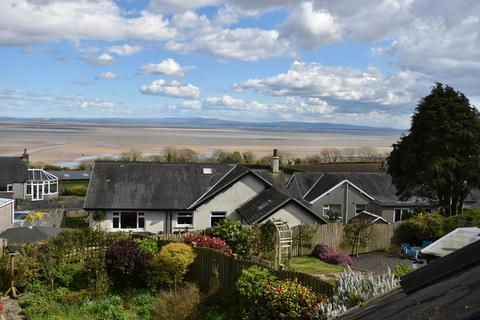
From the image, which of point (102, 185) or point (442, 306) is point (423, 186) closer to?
point (102, 185)

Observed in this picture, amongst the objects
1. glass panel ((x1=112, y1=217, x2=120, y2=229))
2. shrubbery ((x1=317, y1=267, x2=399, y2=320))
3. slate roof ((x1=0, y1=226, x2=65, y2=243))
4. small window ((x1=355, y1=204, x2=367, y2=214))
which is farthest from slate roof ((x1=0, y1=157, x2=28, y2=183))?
shrubbery ((x1=317, y1=267, x2=399, y2=320))

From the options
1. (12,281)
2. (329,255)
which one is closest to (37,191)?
(12,281)

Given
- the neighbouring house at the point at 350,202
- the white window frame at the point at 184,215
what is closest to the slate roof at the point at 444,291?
the white window frame at the point at 184,215

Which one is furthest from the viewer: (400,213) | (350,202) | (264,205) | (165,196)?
(400,213)

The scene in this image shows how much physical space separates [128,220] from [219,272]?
17.2 m

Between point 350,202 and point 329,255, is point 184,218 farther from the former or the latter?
point 350,202

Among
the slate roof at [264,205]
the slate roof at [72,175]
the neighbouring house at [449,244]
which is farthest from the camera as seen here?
the slate roof at [72,175]

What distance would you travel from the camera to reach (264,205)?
2892cm

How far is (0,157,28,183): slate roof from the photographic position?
54.9m

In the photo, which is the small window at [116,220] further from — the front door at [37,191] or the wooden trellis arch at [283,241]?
the front door at [37,191]

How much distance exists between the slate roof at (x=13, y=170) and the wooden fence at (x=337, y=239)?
40719mm

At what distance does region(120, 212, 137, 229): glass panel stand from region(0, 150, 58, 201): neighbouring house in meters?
27.3

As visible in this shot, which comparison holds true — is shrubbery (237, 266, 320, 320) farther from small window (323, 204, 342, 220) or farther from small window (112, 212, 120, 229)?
small window (323, 204, 342, 220)

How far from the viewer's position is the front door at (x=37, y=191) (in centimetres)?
5644
